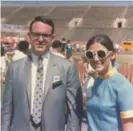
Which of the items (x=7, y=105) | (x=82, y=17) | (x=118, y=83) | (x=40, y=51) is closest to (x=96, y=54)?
(x=118, y=83)

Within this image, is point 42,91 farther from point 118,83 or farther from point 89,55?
point 118,83

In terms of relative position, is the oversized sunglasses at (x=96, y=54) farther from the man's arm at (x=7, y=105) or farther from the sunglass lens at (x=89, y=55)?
the man's arm at (x=7, y=105)

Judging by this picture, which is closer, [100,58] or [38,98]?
[100,58]

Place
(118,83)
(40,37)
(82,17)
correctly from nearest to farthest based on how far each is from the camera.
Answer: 1. (118,83)
2. (40,37)
3. (82,17)

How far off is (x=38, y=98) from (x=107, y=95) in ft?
1.73

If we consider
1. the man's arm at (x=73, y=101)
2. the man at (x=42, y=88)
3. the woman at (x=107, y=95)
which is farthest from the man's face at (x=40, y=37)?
the woman at (x=107, y=95)

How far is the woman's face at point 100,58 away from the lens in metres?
2.11

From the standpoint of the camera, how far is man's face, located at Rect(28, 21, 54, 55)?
2453 millimetres

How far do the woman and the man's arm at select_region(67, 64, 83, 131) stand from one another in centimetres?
36

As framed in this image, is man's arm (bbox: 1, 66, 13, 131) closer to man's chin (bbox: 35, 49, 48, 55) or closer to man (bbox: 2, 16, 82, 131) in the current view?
man (bbox: 2, 16, 82, 131)

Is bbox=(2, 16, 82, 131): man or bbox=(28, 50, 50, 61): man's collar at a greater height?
bbox=(28, 50, 50, 61): man's collar

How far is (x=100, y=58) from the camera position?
2121 millimetres

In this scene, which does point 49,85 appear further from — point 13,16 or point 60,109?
point 13,16

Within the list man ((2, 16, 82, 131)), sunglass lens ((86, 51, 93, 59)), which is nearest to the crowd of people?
man ((2, 16, 82, 131))
